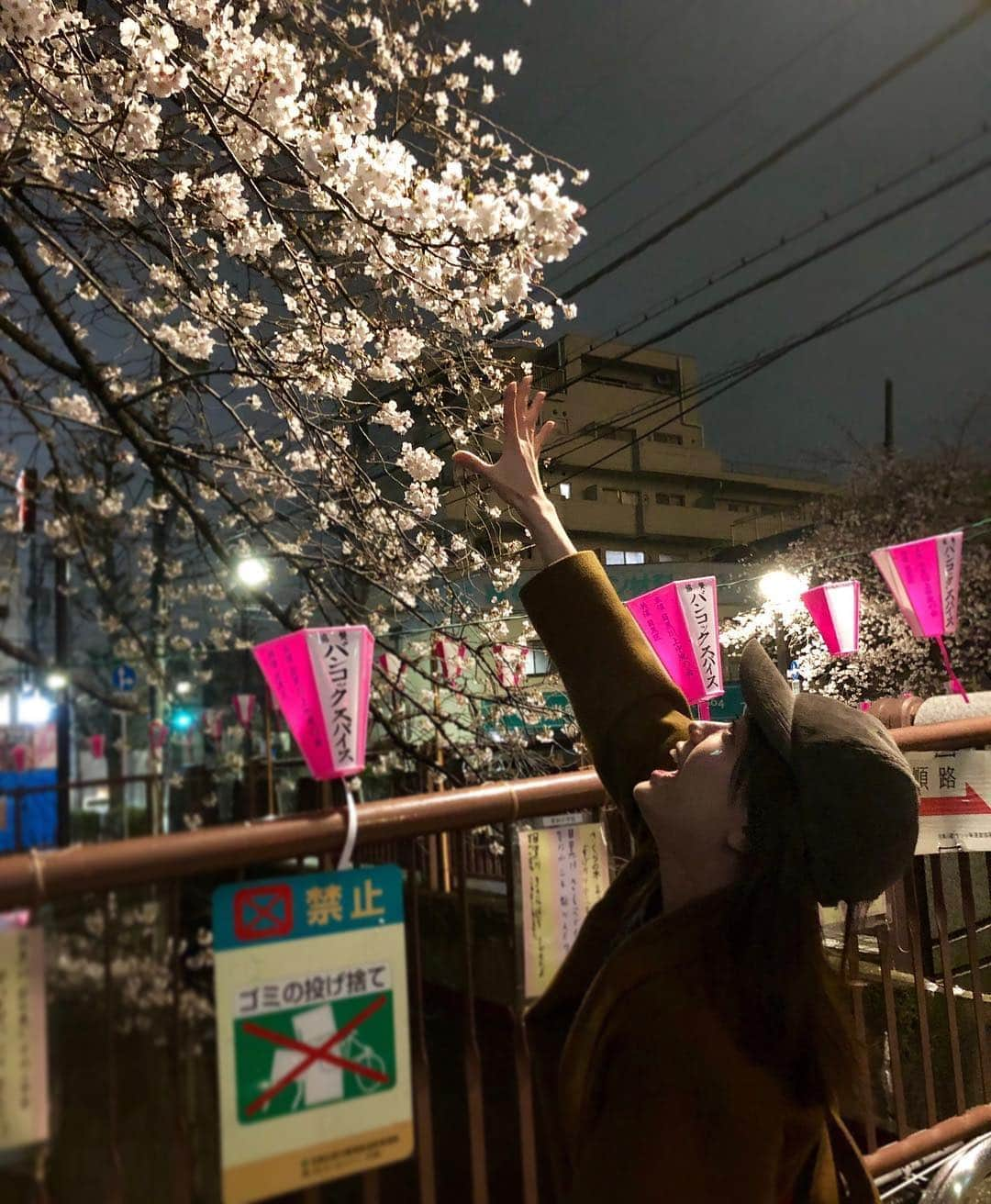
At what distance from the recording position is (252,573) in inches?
213

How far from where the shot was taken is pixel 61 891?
1342 millimetres

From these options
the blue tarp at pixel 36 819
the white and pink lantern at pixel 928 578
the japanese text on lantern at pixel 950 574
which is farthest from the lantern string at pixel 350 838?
the japanese text on lantern at pixel 950 574

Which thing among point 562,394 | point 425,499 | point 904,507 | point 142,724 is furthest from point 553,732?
point 904,507

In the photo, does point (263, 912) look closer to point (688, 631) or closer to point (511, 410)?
point (511, 410)

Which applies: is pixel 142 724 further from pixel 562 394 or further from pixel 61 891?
pixel 61 891

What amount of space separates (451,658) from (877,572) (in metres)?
9.69

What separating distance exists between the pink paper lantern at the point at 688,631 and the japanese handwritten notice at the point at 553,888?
96.6 inches

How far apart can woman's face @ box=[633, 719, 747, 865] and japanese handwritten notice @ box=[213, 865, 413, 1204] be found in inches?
23.3

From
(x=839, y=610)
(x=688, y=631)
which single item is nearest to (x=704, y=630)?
(x=688, y=631)

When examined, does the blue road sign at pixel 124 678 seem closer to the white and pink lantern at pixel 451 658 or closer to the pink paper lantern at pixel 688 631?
the white and pink lantern at pixel 451 658

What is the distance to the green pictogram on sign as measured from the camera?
150cm

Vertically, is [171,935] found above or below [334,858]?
below

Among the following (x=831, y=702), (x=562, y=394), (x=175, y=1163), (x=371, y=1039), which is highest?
(x=562, y=394)

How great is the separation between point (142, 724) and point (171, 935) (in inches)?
344
